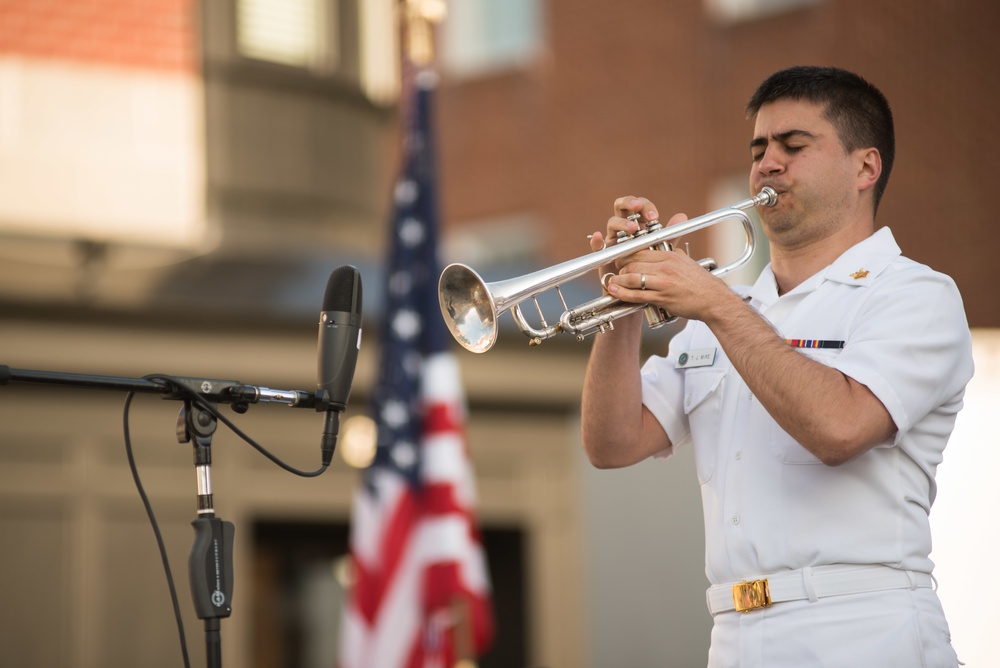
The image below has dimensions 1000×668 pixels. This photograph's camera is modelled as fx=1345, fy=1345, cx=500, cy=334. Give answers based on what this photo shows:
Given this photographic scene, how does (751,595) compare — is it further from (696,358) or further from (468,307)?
(468,307)

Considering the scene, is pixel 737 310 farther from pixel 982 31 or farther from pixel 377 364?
pixel 982 31

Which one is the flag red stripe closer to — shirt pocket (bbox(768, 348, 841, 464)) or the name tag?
the name tag

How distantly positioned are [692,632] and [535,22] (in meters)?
7.89

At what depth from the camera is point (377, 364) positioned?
708 cm

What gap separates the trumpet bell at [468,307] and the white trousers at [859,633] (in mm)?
965

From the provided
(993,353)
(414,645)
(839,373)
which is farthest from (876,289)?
(414,645)

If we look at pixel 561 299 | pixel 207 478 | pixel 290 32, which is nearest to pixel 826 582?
pixel 561 299

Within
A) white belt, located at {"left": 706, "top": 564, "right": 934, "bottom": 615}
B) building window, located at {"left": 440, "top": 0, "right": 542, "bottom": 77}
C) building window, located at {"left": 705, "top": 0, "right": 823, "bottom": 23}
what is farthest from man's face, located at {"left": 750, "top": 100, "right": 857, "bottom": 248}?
building window, located at {"left": 440, "top": 0, "right": 542, "bottom": 77}

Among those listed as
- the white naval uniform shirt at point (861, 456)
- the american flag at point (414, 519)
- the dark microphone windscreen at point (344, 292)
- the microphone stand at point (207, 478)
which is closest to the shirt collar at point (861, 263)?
the white naval uniform shirt at point (861, 456)

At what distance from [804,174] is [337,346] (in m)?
1.20

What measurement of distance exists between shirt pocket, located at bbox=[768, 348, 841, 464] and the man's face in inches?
13.4

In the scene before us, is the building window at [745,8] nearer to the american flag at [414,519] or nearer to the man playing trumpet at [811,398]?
the american flag at [414,519]

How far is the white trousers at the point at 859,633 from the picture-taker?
9.46 feet

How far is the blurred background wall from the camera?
8.33 m
